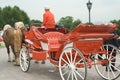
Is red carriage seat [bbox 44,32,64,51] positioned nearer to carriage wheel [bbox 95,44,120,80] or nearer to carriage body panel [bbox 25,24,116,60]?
carriage body panel [bbox 25,24,116,60]

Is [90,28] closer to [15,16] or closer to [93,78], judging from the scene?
[93,78]

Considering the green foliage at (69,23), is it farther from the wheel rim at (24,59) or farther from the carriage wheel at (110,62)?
the carriage wheel at (110,62)

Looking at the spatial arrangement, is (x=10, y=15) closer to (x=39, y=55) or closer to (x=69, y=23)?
(x=69, y=23)

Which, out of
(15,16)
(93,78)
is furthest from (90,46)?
(15,16)

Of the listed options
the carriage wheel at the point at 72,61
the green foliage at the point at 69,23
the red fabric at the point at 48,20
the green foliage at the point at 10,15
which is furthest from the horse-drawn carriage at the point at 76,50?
the green foliage at the point at 10,15

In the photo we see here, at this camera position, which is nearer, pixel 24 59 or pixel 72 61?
pixel 72 61

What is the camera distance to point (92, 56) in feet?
30.5

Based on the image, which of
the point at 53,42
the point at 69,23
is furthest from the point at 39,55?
the point at 69,23

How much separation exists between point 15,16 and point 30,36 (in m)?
94.5

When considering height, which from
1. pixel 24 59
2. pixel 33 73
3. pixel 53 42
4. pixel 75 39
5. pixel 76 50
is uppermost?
pixel 75 39

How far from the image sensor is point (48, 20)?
12.4 metres

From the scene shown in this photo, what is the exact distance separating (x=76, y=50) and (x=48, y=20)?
13.9ft

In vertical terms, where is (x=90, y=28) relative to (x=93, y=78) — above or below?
above

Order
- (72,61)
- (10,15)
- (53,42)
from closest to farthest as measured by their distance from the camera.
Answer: (72,61), (53,42), (10,15)
